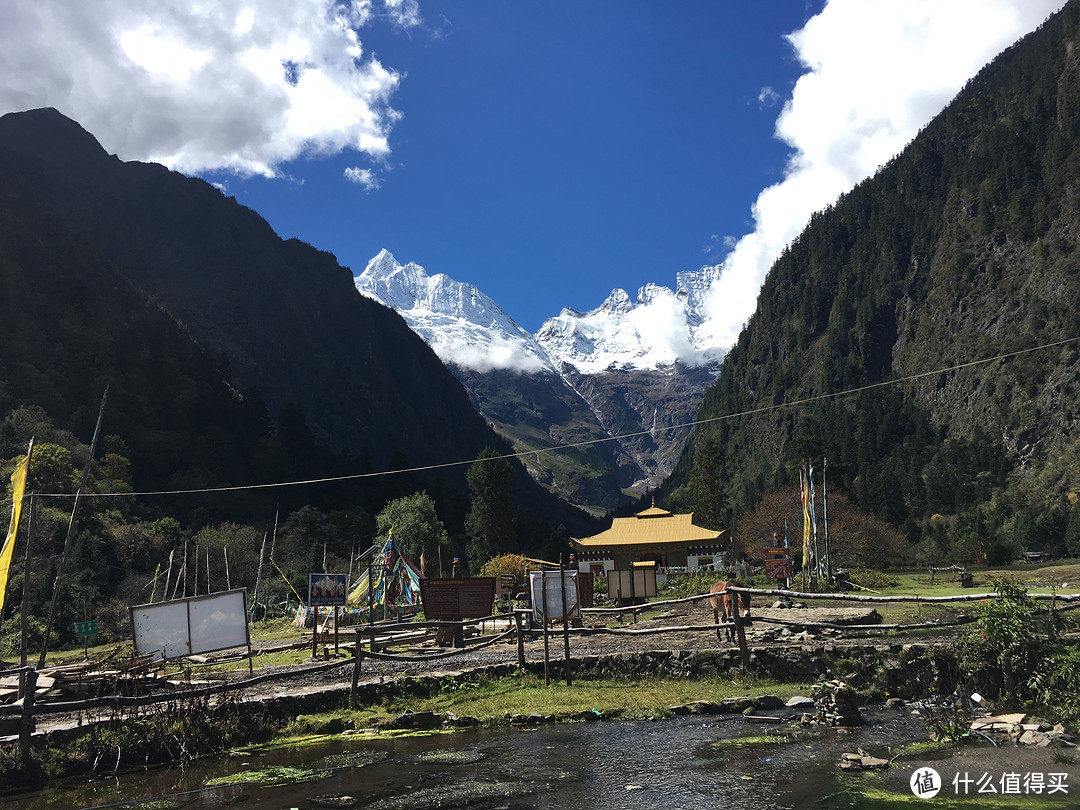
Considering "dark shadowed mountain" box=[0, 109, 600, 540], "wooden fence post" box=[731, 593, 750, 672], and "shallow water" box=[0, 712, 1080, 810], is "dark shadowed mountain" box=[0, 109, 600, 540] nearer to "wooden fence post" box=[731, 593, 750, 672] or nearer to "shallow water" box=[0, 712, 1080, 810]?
"shallow water" box=[0, 712, 1080, 810]

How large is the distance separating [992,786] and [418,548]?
2341 inches

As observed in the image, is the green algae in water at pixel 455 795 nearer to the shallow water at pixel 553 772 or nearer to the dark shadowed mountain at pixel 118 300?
the shallow water at pixel 553 772

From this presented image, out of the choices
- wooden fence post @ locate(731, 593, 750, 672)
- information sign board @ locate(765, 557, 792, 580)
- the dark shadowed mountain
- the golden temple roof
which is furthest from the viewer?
the dark shadowed mountain

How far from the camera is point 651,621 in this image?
27.3 meters

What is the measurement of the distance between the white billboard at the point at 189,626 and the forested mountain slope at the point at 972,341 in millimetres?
61816

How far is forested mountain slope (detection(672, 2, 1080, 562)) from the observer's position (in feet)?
344

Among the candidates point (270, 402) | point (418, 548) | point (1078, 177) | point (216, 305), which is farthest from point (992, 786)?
point (216, 305)

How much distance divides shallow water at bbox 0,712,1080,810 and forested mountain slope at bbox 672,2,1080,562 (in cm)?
6305

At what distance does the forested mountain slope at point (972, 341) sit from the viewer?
104875mm

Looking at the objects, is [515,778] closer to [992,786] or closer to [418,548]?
[992,786]

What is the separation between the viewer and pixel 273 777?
36.1 feet

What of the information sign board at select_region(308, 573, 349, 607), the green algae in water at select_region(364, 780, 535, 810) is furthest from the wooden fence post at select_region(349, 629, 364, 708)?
the information sign board at select_region(308, 573, 349, 607)
